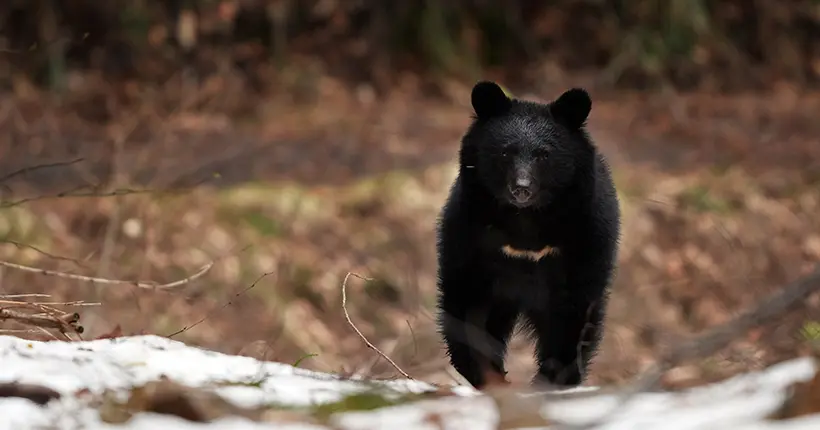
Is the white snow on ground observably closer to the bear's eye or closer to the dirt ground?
the bear's eye

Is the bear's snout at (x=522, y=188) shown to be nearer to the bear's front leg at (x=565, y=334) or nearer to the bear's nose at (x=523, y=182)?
the bear's nose at (x=523, y=182)

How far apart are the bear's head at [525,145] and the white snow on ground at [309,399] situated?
1.33 m

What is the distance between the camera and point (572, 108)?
187 inches

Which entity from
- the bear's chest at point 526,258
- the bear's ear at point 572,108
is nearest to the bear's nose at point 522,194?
the bear's chest at point 526,258

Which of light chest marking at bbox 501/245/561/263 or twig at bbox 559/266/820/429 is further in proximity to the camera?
light chest marking at bbox 501/245/561/263

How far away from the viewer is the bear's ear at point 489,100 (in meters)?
4.75

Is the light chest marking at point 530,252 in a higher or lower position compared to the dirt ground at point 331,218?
lower

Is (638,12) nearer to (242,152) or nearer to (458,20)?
(458,20)

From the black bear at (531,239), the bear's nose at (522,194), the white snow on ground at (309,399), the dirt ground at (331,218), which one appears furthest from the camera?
the dirt ground at (331,218)

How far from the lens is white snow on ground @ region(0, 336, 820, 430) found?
2.81 meters

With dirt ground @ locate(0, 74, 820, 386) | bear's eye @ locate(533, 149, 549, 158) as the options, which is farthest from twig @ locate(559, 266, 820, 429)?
dirt ground @ locate(0, 74, 820, 386)

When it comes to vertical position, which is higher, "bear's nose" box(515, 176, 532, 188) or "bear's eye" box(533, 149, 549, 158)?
"bear's eye" box(533, 149, 549, 158)

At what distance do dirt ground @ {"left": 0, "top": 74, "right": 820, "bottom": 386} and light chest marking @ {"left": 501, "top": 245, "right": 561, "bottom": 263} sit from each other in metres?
2.89

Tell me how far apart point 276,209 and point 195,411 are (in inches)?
349
